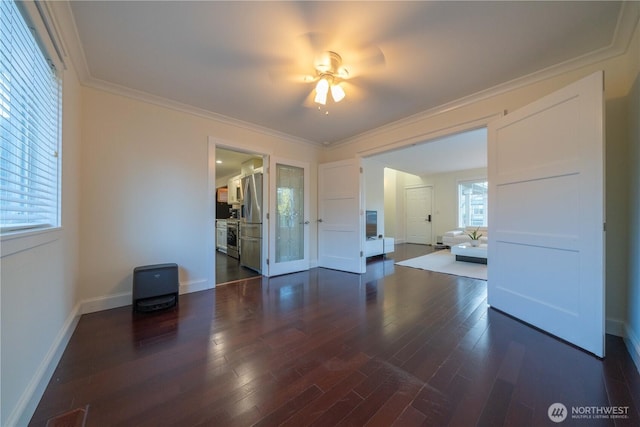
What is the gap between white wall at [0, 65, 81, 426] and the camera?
1.05m

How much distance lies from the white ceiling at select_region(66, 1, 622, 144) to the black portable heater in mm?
2047

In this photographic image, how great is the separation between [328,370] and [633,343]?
2237 mm

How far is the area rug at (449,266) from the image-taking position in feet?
13.2

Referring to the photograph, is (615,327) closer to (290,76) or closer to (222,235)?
(290,76)

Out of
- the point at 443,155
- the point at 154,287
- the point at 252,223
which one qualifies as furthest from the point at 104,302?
the point at 443,155

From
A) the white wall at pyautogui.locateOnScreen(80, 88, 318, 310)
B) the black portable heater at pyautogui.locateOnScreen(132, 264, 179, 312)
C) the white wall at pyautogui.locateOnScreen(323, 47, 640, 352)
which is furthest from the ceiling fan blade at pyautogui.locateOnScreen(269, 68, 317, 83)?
the black portable heater at pyautogui.locateOnScreen(132, 264, 179, 312)

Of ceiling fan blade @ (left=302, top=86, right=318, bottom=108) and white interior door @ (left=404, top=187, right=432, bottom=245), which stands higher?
ceiling fan blade @ (left=302, top=86, right=318, bottom=108)

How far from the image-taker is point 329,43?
1.90 metres

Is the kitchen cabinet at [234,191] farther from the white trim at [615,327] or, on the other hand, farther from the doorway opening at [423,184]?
the white trim at [615,327]

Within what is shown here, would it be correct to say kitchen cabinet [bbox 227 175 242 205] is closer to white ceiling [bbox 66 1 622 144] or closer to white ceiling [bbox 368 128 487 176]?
white ceiling [bbox 66 1 622 144]

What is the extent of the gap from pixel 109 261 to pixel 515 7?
4.29 metres

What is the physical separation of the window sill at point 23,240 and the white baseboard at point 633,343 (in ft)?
11.8

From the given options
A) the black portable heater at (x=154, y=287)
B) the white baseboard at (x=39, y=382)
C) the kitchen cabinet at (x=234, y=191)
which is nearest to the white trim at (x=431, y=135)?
the kitchen cabinet at (x=234, y=191)

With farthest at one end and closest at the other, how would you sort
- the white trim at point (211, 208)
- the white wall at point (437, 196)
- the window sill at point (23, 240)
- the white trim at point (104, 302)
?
1. the white wall at point (437, 196)
2. the white trim at point (211, 208)
3. the white trim at point (104, 302)
4. the window sill at point (23, 240)
